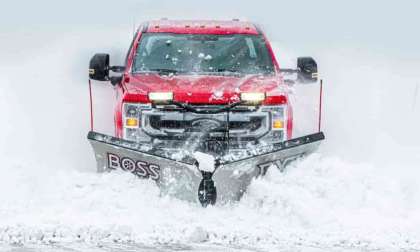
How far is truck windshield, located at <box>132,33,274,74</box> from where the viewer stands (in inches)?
293

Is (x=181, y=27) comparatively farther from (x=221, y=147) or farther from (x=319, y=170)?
(x=319, y=170)

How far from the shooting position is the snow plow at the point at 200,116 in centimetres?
597

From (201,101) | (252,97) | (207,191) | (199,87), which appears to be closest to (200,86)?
(199,87)

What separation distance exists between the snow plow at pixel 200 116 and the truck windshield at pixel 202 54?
0.01 m

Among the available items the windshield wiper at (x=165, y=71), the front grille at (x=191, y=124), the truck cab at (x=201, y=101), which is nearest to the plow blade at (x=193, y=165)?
the truck cab at (x=201, y=101)

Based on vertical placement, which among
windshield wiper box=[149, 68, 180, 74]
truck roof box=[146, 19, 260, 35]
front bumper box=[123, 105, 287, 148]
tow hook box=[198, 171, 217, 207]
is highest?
truck roof box=[146, 19, 260, 35]

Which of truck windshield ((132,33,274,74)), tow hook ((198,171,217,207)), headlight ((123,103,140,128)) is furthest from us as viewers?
truck windshield ((132,33,274,74))

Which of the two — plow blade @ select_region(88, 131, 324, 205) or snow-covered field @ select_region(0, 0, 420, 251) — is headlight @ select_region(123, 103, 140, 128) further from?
snow-covered field @ select_region(0, 0, 420, 251)

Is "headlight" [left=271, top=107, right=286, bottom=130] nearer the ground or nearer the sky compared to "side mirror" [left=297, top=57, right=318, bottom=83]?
nearer the ground

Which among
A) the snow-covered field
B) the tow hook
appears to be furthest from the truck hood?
the tow hook

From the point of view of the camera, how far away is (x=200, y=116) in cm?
650

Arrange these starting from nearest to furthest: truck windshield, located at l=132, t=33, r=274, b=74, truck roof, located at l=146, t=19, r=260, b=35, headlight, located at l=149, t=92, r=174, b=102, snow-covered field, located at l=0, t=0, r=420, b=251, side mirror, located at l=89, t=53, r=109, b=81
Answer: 1. snow-covered field, located at l=0, t=0, r=420, b=251
2. headlight, located at l=149, t=92, r=174, b=102
3. side mirror, located at l=89, t=53, r=109, b=81
4. truck windshield, located at l=132, t=33, r=274, b=74
5. truck roof, located at l=146, t=19, r=260, b=35

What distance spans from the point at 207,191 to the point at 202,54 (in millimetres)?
2138

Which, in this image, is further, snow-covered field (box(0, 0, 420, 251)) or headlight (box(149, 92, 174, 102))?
headlight (box(149, 92, 174, 102))
